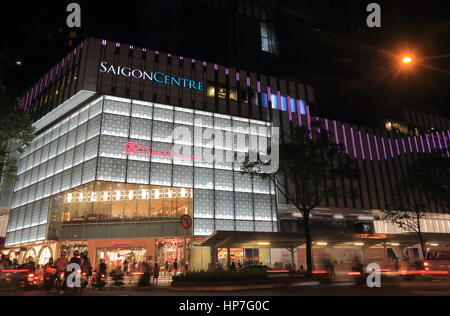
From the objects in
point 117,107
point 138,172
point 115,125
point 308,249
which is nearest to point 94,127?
point 115,125

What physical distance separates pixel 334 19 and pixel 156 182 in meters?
33.4

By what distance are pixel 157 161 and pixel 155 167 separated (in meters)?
0.64

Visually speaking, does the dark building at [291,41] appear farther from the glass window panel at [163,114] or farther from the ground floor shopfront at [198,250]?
the ground floor shopfront at [198,250]

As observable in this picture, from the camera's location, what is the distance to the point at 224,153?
32938 mm

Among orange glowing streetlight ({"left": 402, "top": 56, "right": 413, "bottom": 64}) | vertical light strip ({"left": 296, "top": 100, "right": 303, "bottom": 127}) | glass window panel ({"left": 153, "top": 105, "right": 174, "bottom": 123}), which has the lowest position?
orange glowing streetlight ({"left": 402, "top": 56, "right": 413, "bottom": 64})

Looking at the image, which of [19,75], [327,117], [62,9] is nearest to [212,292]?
[327,117]

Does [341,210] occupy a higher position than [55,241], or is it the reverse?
[341,210]

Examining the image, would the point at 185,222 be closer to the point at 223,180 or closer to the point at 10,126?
the point at 223,180

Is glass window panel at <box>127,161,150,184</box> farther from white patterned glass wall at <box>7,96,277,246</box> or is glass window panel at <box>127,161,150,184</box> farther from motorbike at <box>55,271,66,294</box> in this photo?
motorbike at <box>55,271,66,294</box>

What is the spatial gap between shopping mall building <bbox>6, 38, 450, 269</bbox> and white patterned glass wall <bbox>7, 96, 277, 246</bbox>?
103mm

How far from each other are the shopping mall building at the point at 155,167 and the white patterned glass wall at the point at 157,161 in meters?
0.10

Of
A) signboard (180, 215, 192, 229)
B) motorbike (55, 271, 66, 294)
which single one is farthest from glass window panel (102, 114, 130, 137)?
signboard (180, 215, 192, 229)

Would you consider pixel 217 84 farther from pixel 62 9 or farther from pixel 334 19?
pixel 62 9

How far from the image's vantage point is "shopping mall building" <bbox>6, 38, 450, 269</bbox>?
96.6 ft
